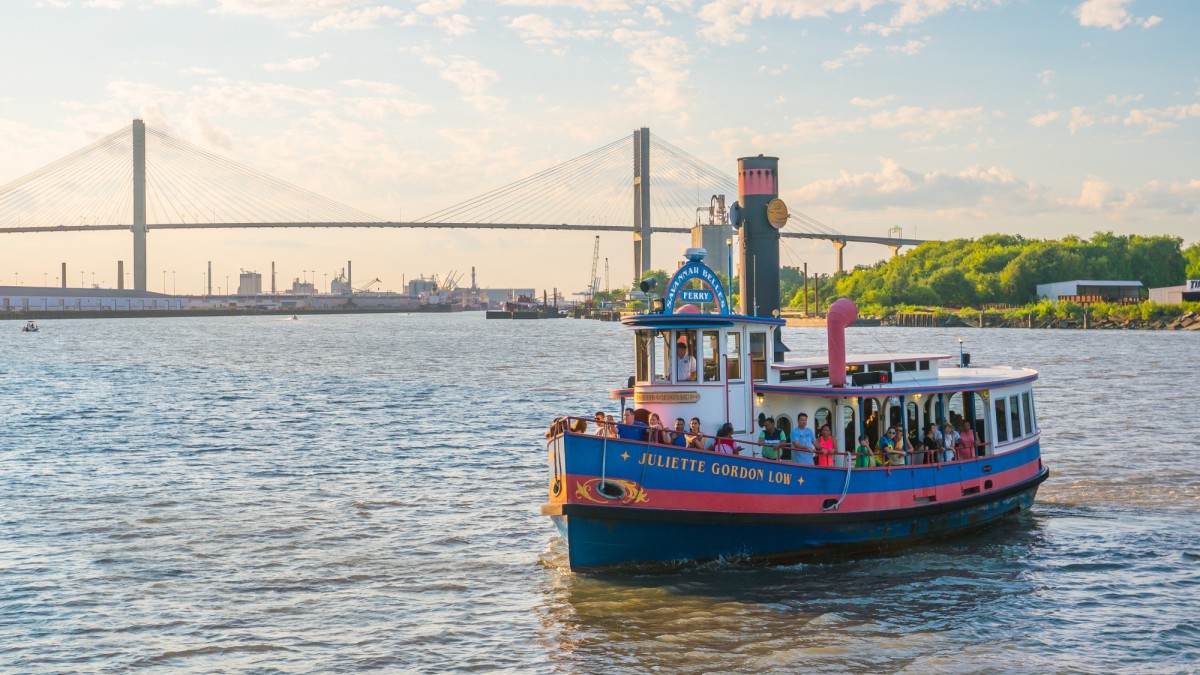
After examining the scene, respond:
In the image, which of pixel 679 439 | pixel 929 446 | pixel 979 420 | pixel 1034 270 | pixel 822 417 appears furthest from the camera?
pixel 1034 270

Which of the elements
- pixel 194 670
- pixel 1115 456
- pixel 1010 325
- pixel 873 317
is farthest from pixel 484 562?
pixel 873 317

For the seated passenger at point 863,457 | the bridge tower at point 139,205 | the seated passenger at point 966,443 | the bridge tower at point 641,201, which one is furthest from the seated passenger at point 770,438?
the bridge tower at point 139,205

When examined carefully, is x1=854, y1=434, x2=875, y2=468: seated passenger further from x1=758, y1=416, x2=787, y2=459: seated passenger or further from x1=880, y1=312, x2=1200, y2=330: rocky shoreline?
x1=880, y1=312, x2=1200, y2=330: rocky shoreline

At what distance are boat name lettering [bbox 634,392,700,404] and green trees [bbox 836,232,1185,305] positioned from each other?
508 feet

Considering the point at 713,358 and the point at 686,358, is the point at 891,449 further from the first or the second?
the point at 686,358

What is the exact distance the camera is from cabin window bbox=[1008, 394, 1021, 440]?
23.5m

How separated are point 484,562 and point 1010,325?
13612 centimetres

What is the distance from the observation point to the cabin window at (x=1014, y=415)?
77.2ft

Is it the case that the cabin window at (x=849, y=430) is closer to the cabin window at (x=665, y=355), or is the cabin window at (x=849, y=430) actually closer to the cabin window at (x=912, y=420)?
the cabin window at (x=912, y=420)

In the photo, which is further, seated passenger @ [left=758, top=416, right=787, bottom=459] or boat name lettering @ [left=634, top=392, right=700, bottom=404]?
boat name lettering @ [left=634, top=392, right=700, bottom=404]

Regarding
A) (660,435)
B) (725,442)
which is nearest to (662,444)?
(660,435)

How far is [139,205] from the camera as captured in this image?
188 meters

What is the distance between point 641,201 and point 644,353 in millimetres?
155801

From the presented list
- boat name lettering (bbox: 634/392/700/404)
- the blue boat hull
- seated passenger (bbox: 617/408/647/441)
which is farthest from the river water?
boat name lettering (bbox: 634/392/700/404)
